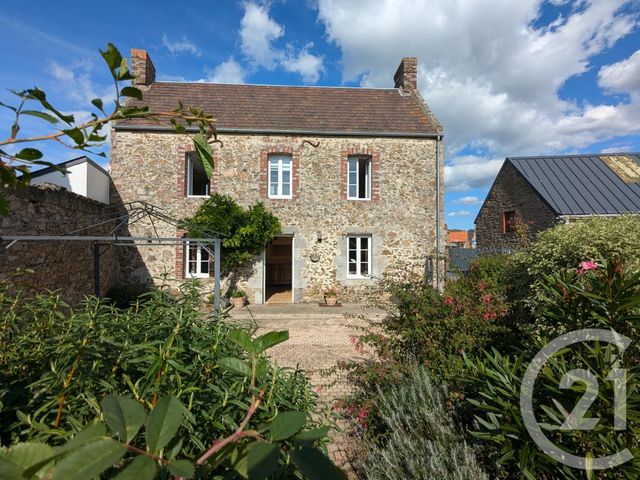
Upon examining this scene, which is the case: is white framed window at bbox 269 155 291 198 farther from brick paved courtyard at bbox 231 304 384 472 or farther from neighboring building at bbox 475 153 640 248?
neighboring building at bbox 475 153 640 248

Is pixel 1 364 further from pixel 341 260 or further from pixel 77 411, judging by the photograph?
pixel 341 260

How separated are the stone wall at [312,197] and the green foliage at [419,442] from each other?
24.6 feet

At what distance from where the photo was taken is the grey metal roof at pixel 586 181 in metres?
11.6

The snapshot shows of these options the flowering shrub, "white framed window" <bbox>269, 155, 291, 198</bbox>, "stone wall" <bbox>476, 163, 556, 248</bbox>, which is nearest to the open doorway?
"white framed window" <bbox>269, 155, 291, 198</bbox>

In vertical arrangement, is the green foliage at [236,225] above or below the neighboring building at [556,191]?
below

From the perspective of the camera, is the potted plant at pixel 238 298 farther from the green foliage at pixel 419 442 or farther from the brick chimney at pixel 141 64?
the green foliage at pixel 419 442

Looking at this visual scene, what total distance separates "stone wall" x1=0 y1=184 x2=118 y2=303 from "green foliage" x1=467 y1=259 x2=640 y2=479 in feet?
18.9

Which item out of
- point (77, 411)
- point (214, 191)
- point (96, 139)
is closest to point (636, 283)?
point (96, 139)

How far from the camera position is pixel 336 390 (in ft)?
A: 14.5

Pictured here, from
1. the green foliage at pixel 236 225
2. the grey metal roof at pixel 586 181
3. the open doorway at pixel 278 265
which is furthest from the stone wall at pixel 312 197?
the grey metal roof at pixel 586 181

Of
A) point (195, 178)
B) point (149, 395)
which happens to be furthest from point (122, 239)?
point (195, 178)

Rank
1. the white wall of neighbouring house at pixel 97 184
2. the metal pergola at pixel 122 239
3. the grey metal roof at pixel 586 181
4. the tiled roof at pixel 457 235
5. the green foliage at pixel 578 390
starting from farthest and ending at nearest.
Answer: the tiled roof at pixel 457 235, the grey metal roof at pixel 586 181, the white wall of neighbouring house at pixel 97 184, the metal pergola at pixel 122 239, the green foliage at pixel 578 390

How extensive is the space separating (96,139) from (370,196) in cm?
1033

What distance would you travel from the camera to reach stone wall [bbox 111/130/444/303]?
10.1 meters
